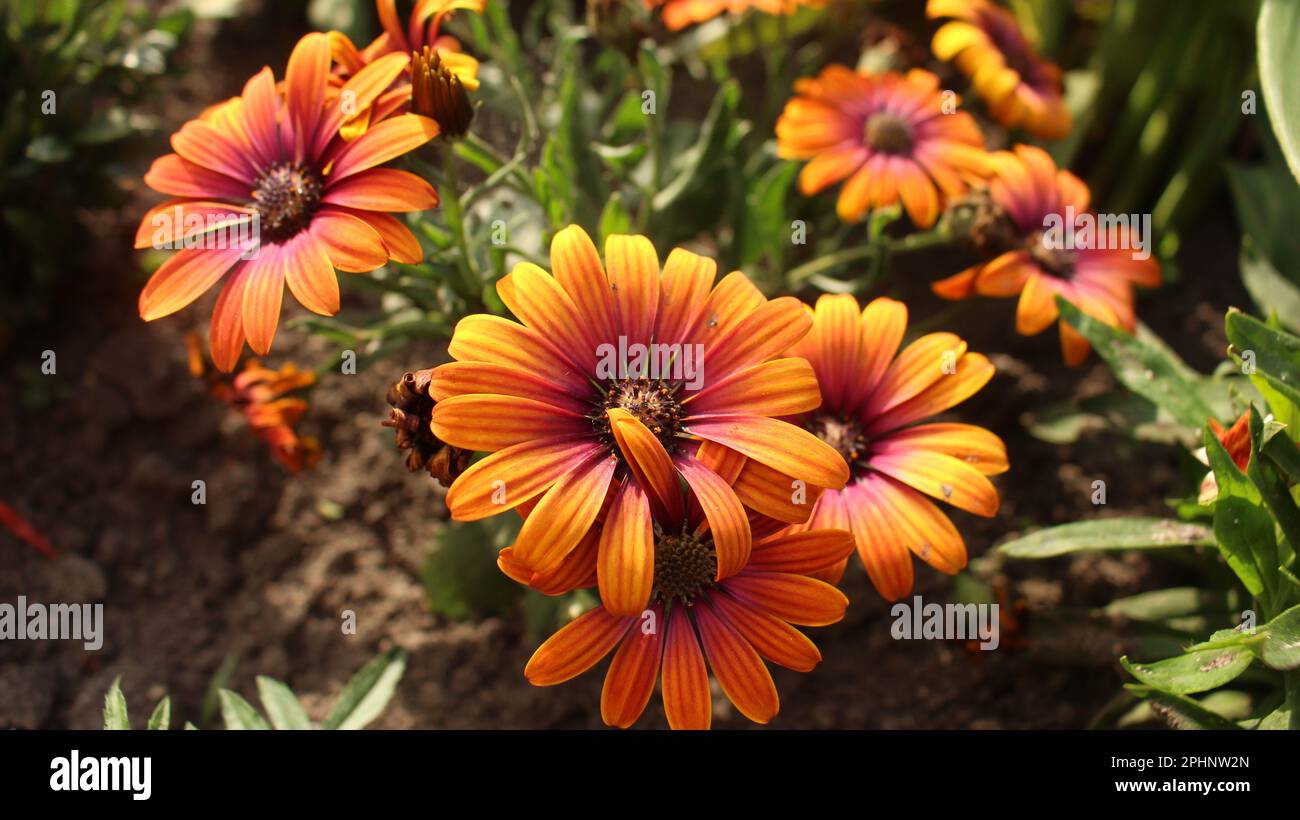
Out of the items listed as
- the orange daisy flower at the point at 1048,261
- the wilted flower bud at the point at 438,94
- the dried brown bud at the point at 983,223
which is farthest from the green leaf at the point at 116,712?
the dried brown bud at the point at 983,223

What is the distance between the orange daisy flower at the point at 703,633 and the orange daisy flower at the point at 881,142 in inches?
32.2

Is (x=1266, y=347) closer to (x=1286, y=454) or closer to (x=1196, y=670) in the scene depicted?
(x=1286, y=454)

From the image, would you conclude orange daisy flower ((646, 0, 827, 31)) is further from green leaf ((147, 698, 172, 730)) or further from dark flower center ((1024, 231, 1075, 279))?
green leaf ((147, 698, 172, 730))

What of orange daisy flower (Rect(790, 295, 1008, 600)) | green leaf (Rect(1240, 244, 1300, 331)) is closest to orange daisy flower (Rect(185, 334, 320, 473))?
orange daisy flower (Rect(790, 295, 1008, 600))

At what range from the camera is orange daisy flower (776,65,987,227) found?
7.04 ft

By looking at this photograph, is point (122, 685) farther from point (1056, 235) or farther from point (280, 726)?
point (1056, 235)

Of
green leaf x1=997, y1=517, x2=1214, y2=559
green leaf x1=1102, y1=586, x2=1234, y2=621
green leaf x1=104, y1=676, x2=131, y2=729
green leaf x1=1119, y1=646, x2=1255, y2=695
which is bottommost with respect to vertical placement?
green leaf x1=104, y1=676, x2=131, y2=729

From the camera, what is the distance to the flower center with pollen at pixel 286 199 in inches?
69.2

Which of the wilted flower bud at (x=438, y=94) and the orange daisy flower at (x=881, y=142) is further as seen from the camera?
the orange daisy flower at (x=881, y=142)

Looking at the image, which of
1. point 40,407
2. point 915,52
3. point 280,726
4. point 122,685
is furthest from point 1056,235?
point 40,407

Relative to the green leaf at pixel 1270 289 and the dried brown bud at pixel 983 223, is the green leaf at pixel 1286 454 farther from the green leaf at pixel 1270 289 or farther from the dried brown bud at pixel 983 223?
the green leaf at pixel 1270 289

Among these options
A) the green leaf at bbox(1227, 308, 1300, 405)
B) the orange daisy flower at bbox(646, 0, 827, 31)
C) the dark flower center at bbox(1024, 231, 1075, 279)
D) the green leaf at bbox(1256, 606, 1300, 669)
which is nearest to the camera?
the green leaf at bbox(1256, 606, 1300, 669)

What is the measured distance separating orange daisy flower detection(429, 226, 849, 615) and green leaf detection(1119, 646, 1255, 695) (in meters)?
0.61

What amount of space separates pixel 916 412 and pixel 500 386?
2.42 ft
